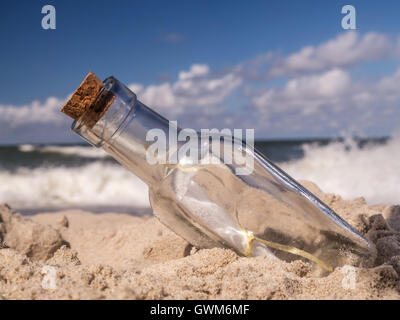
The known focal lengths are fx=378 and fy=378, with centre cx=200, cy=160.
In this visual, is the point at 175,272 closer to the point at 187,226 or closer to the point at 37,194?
the point at 187,226

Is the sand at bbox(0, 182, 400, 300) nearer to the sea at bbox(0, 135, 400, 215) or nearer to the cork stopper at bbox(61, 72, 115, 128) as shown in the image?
the cork stopper at bbox(61, 72, 115, 128)

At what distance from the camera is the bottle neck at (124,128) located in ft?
3.50

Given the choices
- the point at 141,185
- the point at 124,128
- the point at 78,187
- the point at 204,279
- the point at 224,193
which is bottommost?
the point at 204,279

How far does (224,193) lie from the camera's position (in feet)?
3.57

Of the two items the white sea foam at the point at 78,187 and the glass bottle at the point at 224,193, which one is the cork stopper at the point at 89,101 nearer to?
the glass bottle at the point at 224,193

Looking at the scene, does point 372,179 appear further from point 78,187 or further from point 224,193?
point 78,187

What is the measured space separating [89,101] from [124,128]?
0.12 m

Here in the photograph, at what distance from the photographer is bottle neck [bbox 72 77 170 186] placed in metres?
1.07

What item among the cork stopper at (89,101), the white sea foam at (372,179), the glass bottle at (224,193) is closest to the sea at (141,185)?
the white sea foam at (372,179)

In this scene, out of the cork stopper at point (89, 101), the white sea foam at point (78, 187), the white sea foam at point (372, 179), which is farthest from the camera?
the white sea foam at point (78, 187)

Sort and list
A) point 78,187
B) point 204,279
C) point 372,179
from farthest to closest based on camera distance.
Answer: point 78,187
point 372,179
point 204,279

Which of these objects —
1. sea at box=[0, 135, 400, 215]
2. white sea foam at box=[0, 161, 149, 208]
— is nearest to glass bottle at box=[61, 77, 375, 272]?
sea at box=[0, 135, 400, 215]

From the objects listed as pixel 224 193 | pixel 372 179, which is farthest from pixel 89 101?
pixel 372 179
